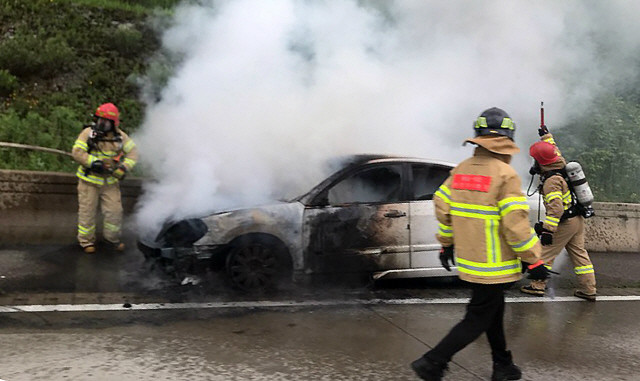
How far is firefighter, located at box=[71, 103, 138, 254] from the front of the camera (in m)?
6.82

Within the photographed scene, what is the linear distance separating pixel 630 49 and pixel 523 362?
6.09 metres

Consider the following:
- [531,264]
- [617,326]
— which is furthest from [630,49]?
[531,264]

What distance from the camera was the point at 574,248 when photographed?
6262mm

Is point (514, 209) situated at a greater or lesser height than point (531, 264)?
greater

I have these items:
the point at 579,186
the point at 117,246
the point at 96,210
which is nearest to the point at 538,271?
the point at 579,186

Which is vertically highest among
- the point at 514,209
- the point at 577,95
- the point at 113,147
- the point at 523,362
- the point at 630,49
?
the point at 630,49

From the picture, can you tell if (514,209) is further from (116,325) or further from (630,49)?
(630,49)

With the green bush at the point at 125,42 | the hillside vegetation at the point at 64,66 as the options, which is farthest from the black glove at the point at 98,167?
the green bush at the point at 125,42

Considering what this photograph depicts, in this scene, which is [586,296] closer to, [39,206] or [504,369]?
[504,369]

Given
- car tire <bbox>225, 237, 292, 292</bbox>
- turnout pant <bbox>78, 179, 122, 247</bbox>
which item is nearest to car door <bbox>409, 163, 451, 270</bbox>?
car tire <bbox>225, 237, 292, 292</bbox>

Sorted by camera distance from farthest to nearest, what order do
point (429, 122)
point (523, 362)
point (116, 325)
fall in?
point (429, 122)
point (116, 325)
point (523, 362)

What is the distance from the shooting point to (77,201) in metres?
7.58

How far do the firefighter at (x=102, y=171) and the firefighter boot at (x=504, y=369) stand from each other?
15.4 ft

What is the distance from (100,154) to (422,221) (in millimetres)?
3632
